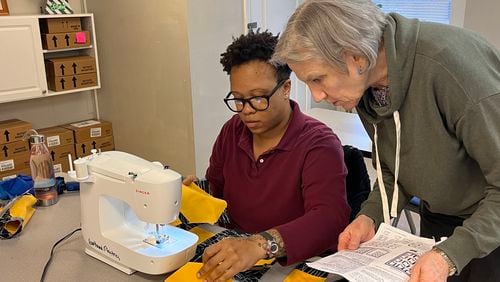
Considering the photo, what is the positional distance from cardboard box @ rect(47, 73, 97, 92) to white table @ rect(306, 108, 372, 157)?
168 cm

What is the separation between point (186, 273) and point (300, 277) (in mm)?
272

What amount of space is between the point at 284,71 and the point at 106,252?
2.36ft

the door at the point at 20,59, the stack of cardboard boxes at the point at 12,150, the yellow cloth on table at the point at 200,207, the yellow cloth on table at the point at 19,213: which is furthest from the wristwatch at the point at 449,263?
the door at the point at 20,59

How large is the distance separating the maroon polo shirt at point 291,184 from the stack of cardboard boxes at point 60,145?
7.39 feet

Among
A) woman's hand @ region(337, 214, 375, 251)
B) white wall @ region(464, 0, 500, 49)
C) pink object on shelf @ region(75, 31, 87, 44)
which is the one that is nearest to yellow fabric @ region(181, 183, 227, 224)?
woman's hand @ region(337, 214, 375, 251)

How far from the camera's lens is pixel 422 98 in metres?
1.07

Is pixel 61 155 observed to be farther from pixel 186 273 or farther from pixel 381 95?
pixel 381 95

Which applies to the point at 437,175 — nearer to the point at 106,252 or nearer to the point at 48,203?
the point at 106,252

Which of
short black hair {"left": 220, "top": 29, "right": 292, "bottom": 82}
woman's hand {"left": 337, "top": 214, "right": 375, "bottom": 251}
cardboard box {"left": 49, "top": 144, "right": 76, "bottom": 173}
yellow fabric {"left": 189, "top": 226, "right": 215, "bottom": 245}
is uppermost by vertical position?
short black hair {"left": 220, "top": 29, "right": 292, "bottom": 82}

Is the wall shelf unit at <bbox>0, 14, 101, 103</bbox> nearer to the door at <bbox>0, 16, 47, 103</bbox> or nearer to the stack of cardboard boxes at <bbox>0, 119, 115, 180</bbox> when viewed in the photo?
the door at <bbox>0, 16, 47, 103</bbox>

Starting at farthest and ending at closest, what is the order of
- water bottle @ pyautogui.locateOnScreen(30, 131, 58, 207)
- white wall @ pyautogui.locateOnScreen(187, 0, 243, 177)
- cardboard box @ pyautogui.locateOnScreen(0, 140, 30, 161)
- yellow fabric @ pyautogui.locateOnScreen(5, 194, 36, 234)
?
cardboard box @ pyautogui.locateOnScreen(0, 140, 30, 161) < white wall @ pyautogui.locateOnScreen(187, 0, 243, 177) < water bottle @ pyautogui.locateOnScreen(30, 131, 58, 207) < yellow fabric @ pyautogui.locateOnScreen(5, 194, 36, 234)

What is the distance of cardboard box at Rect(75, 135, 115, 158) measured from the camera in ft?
12.0

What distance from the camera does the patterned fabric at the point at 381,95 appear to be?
3.79ft

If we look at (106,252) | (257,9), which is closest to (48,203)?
(106,252)
